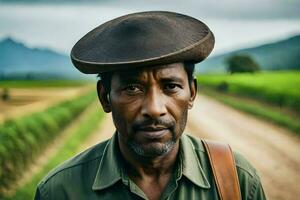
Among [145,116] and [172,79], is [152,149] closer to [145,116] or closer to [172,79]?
[145,116]

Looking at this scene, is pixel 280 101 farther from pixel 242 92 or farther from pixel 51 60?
pixel 51 60

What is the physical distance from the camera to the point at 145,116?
87.3 inches

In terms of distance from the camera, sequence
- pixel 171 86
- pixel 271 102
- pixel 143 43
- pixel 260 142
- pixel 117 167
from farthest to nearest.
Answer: pixel 271 102, pixel 260 142, pixel 117 167, pixel 171 86, pixel 143 43

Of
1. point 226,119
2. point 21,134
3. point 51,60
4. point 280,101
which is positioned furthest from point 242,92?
point 51,60

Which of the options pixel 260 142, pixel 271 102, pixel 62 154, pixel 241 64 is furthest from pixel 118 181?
pixel 241 64

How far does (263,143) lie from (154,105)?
11.7m

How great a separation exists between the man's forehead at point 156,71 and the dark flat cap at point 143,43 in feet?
0.15

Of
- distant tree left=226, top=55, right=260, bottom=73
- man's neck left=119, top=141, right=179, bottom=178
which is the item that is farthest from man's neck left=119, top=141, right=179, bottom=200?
distant tree left=226, top=55, right=260, bottom=73

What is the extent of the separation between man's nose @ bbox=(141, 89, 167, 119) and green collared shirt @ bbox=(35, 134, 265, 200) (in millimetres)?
316

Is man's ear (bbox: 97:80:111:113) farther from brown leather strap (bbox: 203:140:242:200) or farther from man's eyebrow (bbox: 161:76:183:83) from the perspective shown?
brown leather strap (bbox: 203:140:242:200)

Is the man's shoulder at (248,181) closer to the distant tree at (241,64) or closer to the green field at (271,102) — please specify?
the green field at (271,102)

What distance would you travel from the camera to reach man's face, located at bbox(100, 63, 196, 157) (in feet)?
7.31

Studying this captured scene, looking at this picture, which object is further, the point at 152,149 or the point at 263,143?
the point at 263,143

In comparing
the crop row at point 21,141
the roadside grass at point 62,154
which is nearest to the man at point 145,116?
the roadside grass at point 62,154
